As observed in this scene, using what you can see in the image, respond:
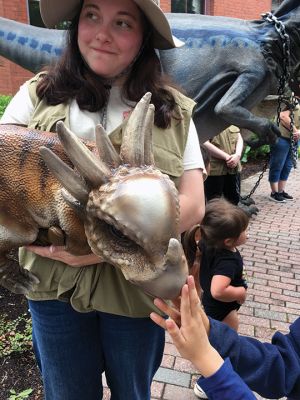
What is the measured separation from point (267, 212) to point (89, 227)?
668 cm

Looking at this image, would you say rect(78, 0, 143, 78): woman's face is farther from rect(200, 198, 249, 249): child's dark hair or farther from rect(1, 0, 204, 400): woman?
rect(200, 198, 249, 249): child's dark hair

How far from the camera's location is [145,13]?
157 cm

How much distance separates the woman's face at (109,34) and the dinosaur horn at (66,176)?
24.7 inches

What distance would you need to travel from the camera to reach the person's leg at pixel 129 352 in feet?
5.60

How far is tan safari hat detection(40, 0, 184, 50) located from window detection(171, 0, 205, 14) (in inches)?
384

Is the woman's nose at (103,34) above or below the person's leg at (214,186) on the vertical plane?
above

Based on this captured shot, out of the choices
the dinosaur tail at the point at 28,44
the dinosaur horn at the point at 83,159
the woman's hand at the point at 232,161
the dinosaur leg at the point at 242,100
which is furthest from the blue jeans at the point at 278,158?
the dinosaur horn at the point at 83,159

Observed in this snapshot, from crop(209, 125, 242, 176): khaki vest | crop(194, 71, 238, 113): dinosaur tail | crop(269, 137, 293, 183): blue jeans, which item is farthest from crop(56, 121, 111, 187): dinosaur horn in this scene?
crop(269, 137, 293, 183): blue jeans

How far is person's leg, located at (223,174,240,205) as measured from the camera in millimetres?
5934

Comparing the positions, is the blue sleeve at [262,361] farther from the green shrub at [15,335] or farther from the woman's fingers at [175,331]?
the green shrub at [15,335]

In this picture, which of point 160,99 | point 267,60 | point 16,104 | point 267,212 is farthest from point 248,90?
point 267,212

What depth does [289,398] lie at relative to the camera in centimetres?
178

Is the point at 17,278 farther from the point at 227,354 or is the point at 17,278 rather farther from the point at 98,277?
the point at 227,354

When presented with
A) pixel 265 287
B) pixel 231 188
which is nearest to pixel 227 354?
pixel 265 287
